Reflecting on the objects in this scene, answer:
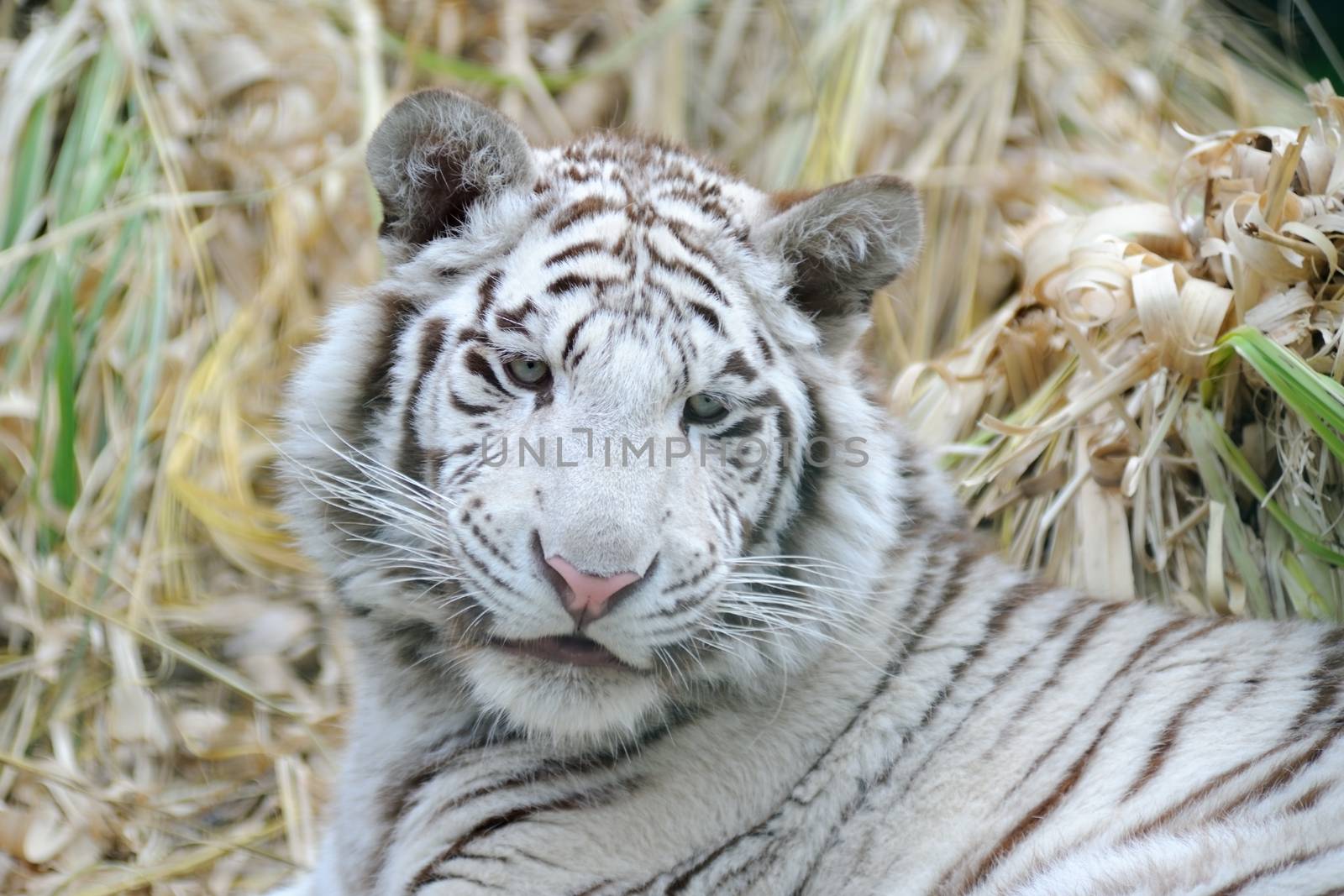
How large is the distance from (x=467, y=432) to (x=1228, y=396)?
4.65ft

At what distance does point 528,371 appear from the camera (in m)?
1.83

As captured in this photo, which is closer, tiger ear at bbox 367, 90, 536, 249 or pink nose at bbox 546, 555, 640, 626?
pink nose at bbox 546, 555, 640, 626

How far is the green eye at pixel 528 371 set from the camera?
1.82 meters

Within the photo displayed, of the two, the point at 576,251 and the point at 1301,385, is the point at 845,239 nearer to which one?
the point at 576,251

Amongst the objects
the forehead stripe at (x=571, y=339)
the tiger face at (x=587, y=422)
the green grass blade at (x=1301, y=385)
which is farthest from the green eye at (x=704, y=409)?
the green grass blade at (x=1301, y=385)

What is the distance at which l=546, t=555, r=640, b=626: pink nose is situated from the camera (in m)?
1.63

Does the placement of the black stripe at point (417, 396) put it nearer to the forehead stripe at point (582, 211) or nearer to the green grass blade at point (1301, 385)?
the forehead stripe at point (582, 211)

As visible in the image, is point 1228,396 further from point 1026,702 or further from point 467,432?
point 467,432

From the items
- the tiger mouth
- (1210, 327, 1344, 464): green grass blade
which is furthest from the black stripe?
(1210, 327, 1344, 464): green grass blade

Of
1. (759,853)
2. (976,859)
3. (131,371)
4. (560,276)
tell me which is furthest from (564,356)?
(131,371)

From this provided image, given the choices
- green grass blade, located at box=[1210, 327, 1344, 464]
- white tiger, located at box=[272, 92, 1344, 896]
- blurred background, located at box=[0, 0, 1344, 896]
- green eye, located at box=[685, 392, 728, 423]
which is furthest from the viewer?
blurred background, located at box=[0, 0, 1344, 896]

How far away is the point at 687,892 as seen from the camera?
Result: 184 cm

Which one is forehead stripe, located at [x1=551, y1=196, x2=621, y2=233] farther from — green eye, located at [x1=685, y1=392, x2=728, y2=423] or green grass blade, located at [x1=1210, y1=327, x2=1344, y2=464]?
green grass blade, located at [x1=1210, y1=327, x2=1344, y2=464]

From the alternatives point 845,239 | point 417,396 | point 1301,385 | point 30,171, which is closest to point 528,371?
point 417,396
